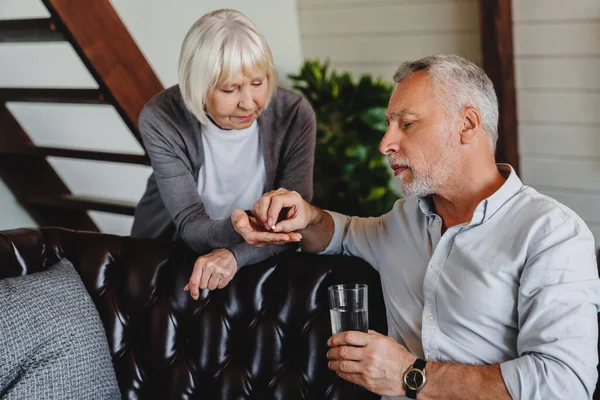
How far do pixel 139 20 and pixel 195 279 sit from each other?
2.11 m

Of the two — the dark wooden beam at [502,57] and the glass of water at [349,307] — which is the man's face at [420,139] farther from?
the dark wooden beam at [502,57]

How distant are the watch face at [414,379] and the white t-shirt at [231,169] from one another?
86 centimetres

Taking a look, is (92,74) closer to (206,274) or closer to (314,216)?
(206,274)

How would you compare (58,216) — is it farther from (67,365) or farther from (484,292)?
(484,292)

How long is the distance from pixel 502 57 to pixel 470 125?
182 cm

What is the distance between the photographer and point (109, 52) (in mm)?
2826

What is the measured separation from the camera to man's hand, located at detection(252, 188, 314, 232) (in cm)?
207

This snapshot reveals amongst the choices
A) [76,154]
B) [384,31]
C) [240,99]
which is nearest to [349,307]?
[240,99]

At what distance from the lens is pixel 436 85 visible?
1.94 meters

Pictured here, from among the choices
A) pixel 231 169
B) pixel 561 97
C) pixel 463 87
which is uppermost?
pixel 463 87

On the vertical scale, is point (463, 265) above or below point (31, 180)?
above

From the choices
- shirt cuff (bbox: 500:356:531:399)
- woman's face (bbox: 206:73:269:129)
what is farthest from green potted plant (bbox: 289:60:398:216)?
shirt cuff (bbox: 500:356:531:399)

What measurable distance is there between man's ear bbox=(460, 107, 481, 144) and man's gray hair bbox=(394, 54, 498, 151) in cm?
1

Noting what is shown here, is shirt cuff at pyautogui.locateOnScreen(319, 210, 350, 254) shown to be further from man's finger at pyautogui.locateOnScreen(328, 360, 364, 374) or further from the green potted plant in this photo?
the green potted plant
